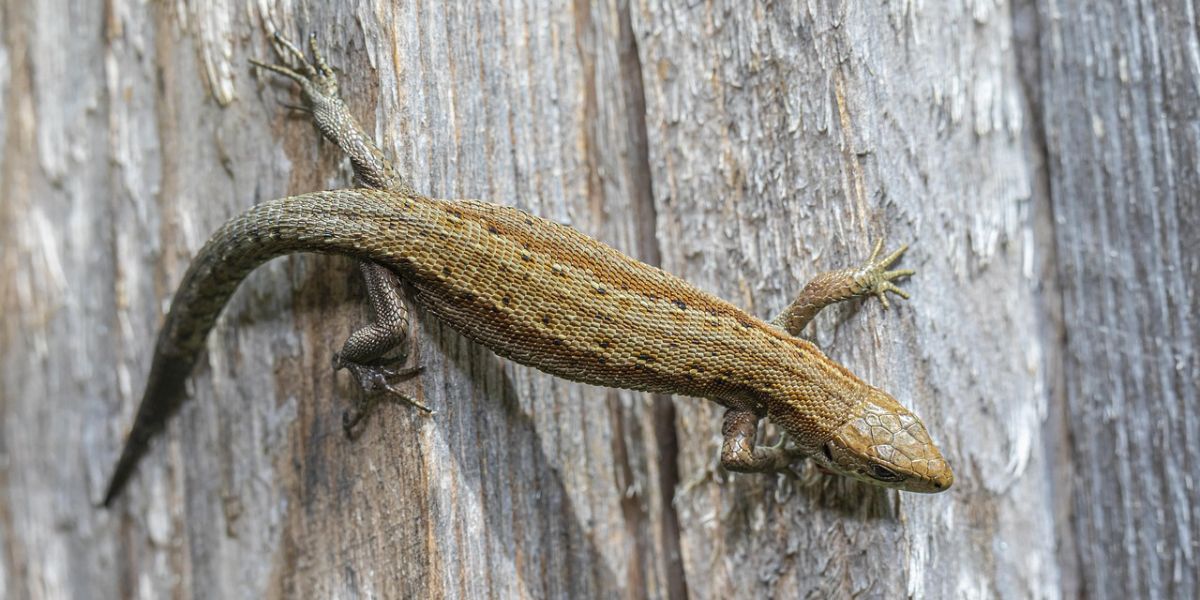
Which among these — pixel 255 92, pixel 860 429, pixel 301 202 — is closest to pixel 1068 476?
pixel 860 429

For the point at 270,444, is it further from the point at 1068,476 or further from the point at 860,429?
the point at 1068,476

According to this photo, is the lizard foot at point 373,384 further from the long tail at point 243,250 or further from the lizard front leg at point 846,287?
the lizard front leg at point 846,287

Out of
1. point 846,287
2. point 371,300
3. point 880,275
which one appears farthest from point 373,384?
point 880,275

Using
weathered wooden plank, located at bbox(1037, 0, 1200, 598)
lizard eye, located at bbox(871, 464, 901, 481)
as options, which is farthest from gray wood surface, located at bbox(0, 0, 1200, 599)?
lizard eye, located at bbox(871, 464, 901, 481)

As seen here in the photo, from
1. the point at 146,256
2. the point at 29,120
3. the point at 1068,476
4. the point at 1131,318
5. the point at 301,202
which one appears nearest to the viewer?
the point at 301,202

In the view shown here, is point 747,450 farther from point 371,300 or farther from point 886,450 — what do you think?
point 371,300

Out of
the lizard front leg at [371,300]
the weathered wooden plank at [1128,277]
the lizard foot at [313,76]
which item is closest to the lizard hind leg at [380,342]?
the lizard front leg at [371,300]
